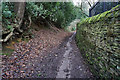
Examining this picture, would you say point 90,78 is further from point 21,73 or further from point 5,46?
point 5,46

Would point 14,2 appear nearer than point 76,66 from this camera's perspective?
No

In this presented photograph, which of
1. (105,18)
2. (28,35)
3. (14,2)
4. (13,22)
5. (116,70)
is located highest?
(14,2)

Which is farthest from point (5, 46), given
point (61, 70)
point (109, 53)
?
point (109, 53)

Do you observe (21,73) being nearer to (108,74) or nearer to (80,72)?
(80,72)

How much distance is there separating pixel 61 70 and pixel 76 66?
0.91m

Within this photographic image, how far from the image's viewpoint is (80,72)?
12.9 ft

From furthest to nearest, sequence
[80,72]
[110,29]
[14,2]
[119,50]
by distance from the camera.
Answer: [14,2] < [80,72] < [110,29] < [119,50]

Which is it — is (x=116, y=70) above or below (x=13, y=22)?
below

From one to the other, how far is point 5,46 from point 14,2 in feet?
11.9

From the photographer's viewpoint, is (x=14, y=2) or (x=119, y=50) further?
(x=14, y=2)

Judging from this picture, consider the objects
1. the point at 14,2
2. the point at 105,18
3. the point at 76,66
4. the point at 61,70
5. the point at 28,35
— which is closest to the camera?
the point at 105,18

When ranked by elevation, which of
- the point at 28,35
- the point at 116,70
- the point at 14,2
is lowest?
the point at 116,70

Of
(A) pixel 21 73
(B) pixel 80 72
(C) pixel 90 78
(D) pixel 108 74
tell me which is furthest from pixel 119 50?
(A) pixel 21 73

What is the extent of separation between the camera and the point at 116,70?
2.07 m
